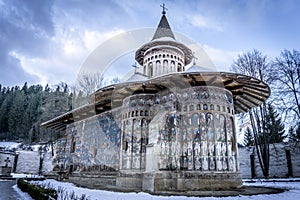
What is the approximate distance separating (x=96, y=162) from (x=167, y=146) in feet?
24.0

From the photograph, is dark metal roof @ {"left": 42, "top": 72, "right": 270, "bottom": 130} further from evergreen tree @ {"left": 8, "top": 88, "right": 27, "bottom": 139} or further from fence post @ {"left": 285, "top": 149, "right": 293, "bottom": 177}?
evergreen tree @ {"left": 8, "top": 88, "right": 27, "bottom": 139}

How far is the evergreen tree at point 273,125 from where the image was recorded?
A: 65.5ft

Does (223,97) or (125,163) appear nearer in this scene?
(223,97)

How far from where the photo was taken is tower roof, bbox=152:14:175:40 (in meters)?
19.9

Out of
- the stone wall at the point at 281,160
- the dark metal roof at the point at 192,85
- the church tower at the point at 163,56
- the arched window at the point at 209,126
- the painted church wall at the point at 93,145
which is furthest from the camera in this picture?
the stone wall at the point at 281,160

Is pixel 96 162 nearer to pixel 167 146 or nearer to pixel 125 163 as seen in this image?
pixel 125 163

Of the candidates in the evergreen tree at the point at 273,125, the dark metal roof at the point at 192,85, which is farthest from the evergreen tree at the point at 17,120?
the evergreen tree at the point at 273,125

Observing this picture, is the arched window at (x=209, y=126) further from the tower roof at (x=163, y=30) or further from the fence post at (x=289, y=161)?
the fence post at (x=289, y=161)

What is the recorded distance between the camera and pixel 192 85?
41.4 ft

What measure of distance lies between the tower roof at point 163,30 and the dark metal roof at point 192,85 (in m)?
7.66

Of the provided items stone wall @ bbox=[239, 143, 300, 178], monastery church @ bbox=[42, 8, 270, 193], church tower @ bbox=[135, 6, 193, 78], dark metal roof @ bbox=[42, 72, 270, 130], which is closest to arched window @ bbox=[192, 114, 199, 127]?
monastery church @ bbox=[42, 8, 270, 193]

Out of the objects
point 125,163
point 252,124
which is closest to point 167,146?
point 125,163

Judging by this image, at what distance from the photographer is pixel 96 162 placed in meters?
16.8

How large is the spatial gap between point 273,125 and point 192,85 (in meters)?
13.5
